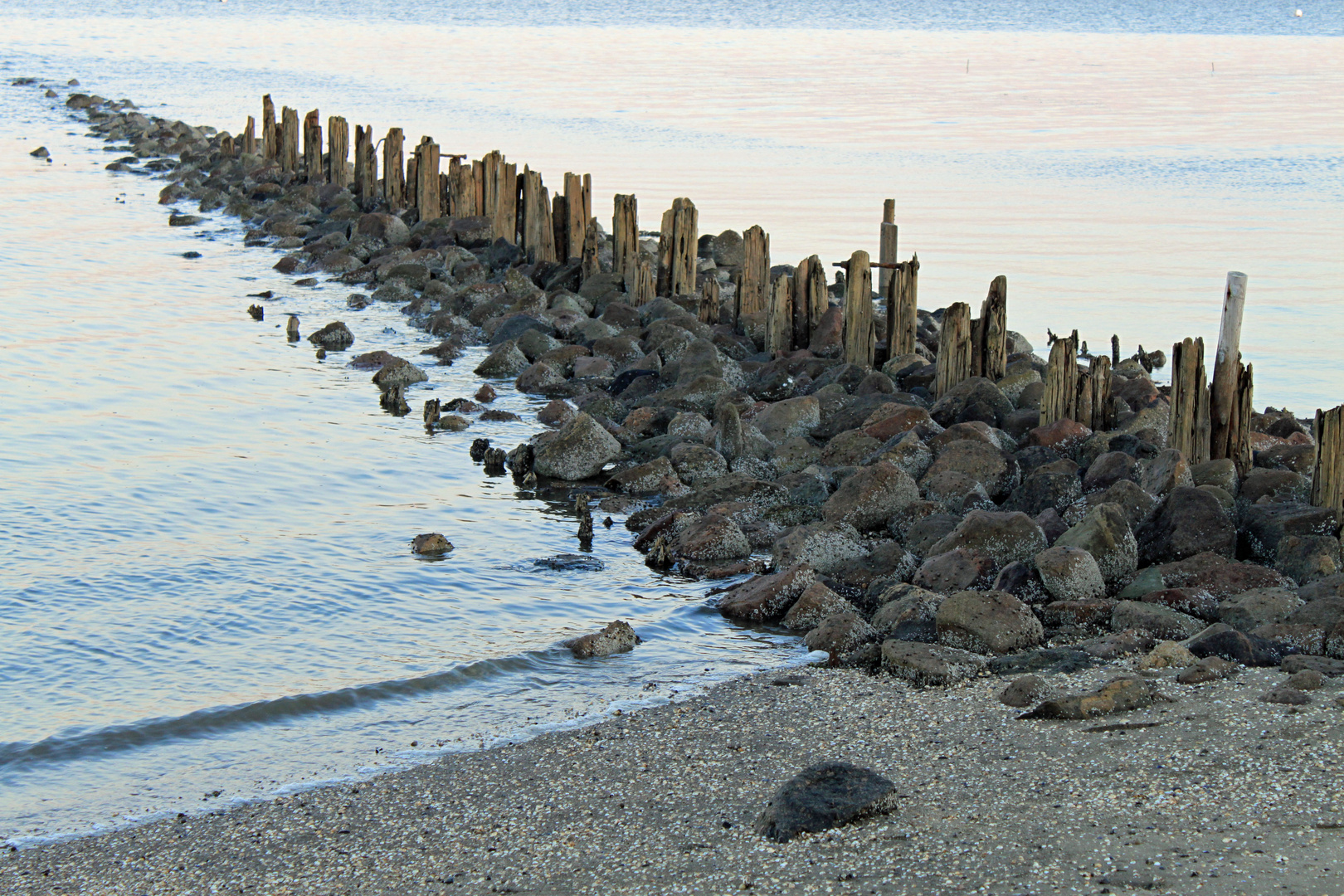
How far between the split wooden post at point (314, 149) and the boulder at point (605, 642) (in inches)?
943

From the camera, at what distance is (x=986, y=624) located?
922 centimetres

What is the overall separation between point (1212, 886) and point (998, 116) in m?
39.9

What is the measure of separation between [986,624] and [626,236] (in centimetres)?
1221

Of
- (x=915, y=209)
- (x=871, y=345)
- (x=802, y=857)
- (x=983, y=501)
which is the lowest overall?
(x=802, y=857)

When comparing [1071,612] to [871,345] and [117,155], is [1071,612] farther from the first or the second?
[117,155]

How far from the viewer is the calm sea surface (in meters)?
8.88

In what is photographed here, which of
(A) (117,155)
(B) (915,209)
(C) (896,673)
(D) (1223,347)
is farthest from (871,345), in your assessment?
(A) (117,155)

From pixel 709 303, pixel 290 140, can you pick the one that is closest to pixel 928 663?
pixel 709 303

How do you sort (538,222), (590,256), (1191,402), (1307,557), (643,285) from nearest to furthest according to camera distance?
(1307,557), (1191,402), (643,285), (590,256), (538,222)

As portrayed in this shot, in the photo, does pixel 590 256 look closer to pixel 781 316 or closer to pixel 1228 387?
pixel 781 316

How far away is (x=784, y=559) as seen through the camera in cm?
1102

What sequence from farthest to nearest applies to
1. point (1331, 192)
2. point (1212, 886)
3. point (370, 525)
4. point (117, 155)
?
point (117, 155) < point (1331, 192) < point (370, 525) < point (1212, 886)

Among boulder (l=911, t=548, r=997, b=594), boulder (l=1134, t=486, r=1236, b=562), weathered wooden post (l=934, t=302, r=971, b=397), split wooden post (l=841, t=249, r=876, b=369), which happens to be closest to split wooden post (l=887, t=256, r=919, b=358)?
split wooden post (l=841, t=249, r=876, b=369)

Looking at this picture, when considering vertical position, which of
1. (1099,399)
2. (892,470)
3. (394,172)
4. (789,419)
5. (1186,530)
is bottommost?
(1186,530)
